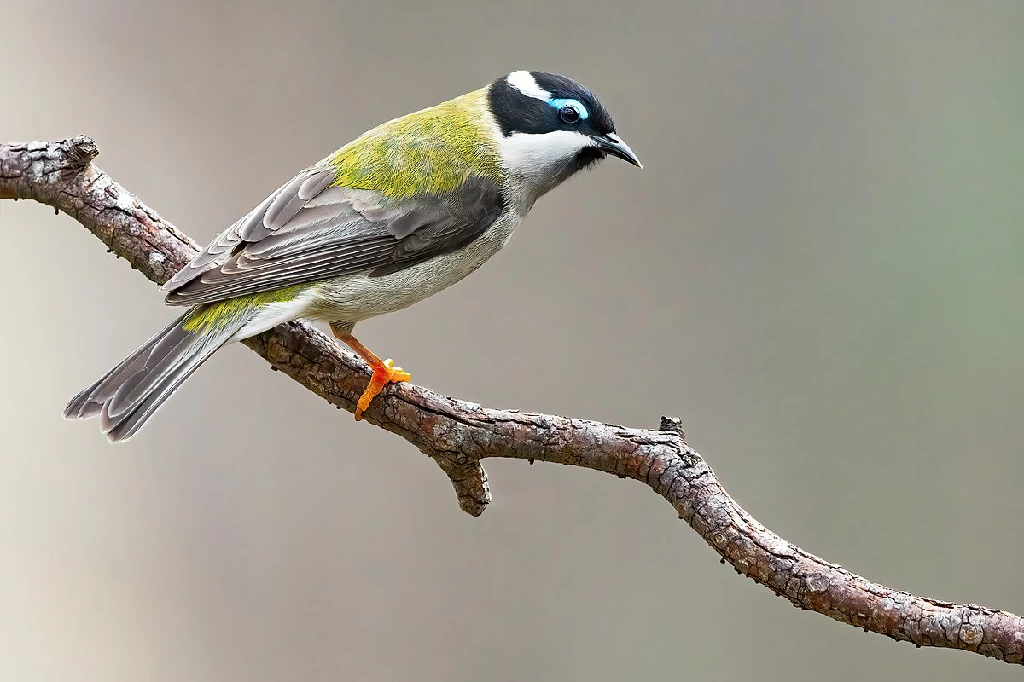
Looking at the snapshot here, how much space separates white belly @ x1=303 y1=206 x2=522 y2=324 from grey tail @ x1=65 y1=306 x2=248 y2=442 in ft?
0.78

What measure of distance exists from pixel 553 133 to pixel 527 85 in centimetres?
19

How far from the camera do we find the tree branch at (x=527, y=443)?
215 centimetres

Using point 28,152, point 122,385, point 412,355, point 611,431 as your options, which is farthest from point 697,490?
point 412,355

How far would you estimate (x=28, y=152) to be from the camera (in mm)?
2760

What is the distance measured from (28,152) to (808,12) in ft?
10.8

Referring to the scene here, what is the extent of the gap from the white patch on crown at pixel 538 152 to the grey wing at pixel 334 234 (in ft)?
0.38

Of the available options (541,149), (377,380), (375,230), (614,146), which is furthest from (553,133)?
(377,380)

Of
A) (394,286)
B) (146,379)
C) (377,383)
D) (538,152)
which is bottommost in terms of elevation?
(146,379)

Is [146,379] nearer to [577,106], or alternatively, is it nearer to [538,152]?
[538,152]

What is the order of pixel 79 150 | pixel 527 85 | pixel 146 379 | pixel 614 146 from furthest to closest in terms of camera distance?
pixel 527 85 < pixel 614 146 < pixel 79 150 < pixel 146 379

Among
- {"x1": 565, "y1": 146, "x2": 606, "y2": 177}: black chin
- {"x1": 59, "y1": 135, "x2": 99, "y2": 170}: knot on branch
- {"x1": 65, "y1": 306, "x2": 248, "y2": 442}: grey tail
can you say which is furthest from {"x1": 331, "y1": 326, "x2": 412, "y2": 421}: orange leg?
{"x1": 59, "y1": 135, "x2": 99, "y2": 170}: knot on branch

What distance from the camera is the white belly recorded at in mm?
2742

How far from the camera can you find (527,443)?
256cm

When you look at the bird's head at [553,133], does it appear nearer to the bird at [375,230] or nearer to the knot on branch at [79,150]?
the bird at [375,230]
